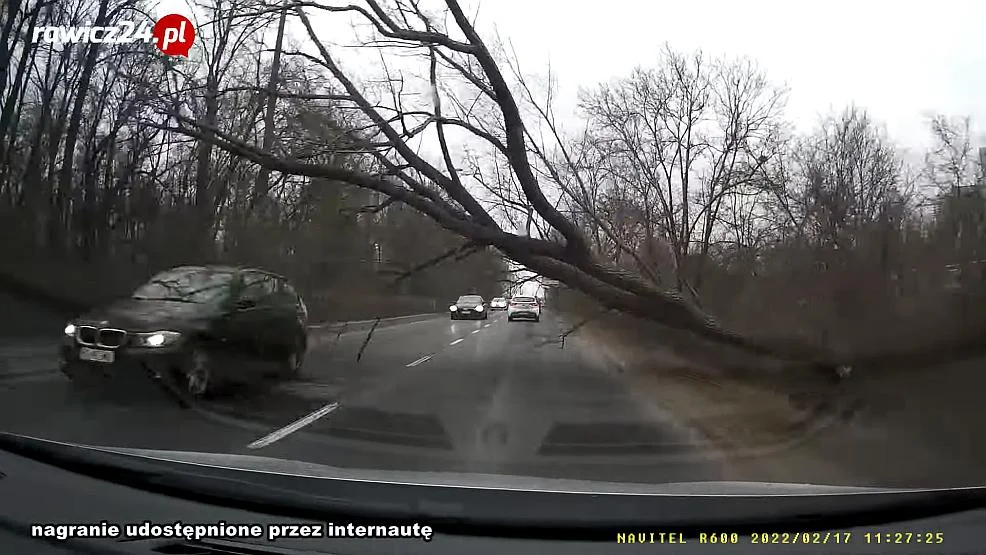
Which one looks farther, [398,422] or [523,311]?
[523,311]

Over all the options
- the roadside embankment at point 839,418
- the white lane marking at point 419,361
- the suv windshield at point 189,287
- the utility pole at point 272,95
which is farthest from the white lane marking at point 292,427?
the utility pole at point 272,95

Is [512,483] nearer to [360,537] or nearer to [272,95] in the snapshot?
[360,537]

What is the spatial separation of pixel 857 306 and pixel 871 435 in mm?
3783

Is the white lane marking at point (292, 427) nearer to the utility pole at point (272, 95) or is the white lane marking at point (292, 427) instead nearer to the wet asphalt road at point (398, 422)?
the wet asphalt road at point (398, 422)

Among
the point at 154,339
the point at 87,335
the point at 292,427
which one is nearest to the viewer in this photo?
the point at 292,427

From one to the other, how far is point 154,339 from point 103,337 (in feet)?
2.03

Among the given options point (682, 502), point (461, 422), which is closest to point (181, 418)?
point (461, 422)

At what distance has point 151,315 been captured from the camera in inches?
351

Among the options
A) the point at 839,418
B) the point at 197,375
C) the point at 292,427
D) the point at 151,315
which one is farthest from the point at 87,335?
the point at 839,418

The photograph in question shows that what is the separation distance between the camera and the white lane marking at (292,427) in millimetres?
6633

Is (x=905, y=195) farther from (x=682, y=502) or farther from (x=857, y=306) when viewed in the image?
(x=682, y=502)

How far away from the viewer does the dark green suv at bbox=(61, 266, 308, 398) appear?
28.0ft

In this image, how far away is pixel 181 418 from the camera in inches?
300

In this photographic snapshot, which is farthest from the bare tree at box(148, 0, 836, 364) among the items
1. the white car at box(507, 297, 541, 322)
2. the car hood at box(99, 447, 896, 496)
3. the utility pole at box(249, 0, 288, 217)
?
the white car at box(507, 297, 541, 322)
